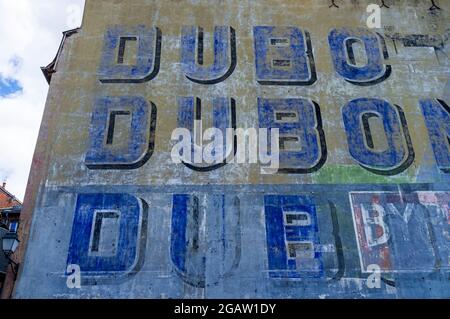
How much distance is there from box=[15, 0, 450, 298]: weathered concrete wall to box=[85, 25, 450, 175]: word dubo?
0.06 meters

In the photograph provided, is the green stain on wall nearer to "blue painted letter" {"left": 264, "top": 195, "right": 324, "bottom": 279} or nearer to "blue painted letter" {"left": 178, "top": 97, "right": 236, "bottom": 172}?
"blue painted letter" {"left": 264, "top": 195, "right": 324, "bottom": 279}

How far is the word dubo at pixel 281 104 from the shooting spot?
16.6 metres

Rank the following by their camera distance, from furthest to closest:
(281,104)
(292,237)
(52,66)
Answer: (52,66), (281,104), (292,237)

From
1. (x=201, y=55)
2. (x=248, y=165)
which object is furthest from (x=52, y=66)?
(x=248, y=165)

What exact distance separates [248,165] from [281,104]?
2.68m

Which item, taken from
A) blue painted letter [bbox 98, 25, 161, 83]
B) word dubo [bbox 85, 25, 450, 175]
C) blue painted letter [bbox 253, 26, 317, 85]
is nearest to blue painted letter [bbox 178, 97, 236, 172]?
word dubo [bbox 85, 25, 450, 175]

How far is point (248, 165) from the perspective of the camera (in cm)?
1636

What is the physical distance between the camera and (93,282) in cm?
1448

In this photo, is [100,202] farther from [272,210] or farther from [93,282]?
[272,210]

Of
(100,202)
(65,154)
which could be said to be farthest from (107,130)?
(100,202)

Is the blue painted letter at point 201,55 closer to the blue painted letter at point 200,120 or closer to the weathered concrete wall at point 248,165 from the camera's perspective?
the weathered concrete wall at point 248,165

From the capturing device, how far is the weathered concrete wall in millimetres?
14789

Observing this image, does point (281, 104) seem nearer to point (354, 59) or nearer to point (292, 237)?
point (354, 59)

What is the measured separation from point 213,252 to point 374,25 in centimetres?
1092
